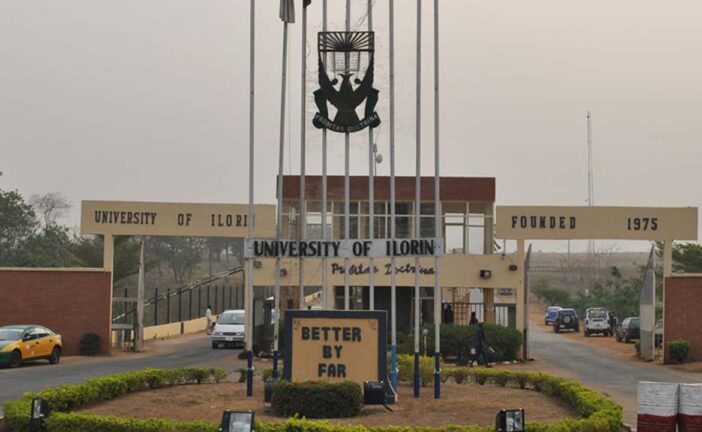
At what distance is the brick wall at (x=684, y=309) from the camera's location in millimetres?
36875

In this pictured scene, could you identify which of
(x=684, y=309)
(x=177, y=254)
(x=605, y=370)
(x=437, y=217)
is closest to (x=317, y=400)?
(x=437, y=217)

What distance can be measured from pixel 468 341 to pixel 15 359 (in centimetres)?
1448

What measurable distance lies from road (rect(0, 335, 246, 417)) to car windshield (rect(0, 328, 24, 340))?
967mm

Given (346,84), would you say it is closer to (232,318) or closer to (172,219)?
(172,219)

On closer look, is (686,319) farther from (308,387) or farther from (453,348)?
(308,387)

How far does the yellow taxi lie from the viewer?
106 feet

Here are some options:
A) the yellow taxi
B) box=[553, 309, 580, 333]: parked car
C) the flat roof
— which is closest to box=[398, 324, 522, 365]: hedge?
the flat roof

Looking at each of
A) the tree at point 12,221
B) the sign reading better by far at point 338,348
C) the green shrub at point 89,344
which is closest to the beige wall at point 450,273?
the green shrub at point 89,344

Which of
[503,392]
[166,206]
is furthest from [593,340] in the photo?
[503,392]

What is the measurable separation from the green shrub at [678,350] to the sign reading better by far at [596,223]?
371cm

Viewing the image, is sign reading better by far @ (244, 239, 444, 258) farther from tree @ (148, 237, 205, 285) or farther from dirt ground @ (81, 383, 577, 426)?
tree @ (148, 237, 205, 285)

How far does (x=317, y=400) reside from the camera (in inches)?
731

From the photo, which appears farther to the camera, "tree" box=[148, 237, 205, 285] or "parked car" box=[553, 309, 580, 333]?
"tree" box=[148, 237, 205, 285]

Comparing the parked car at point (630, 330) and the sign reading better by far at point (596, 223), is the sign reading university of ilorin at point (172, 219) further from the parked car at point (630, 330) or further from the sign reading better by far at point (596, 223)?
the parked car at point (630, 330)
